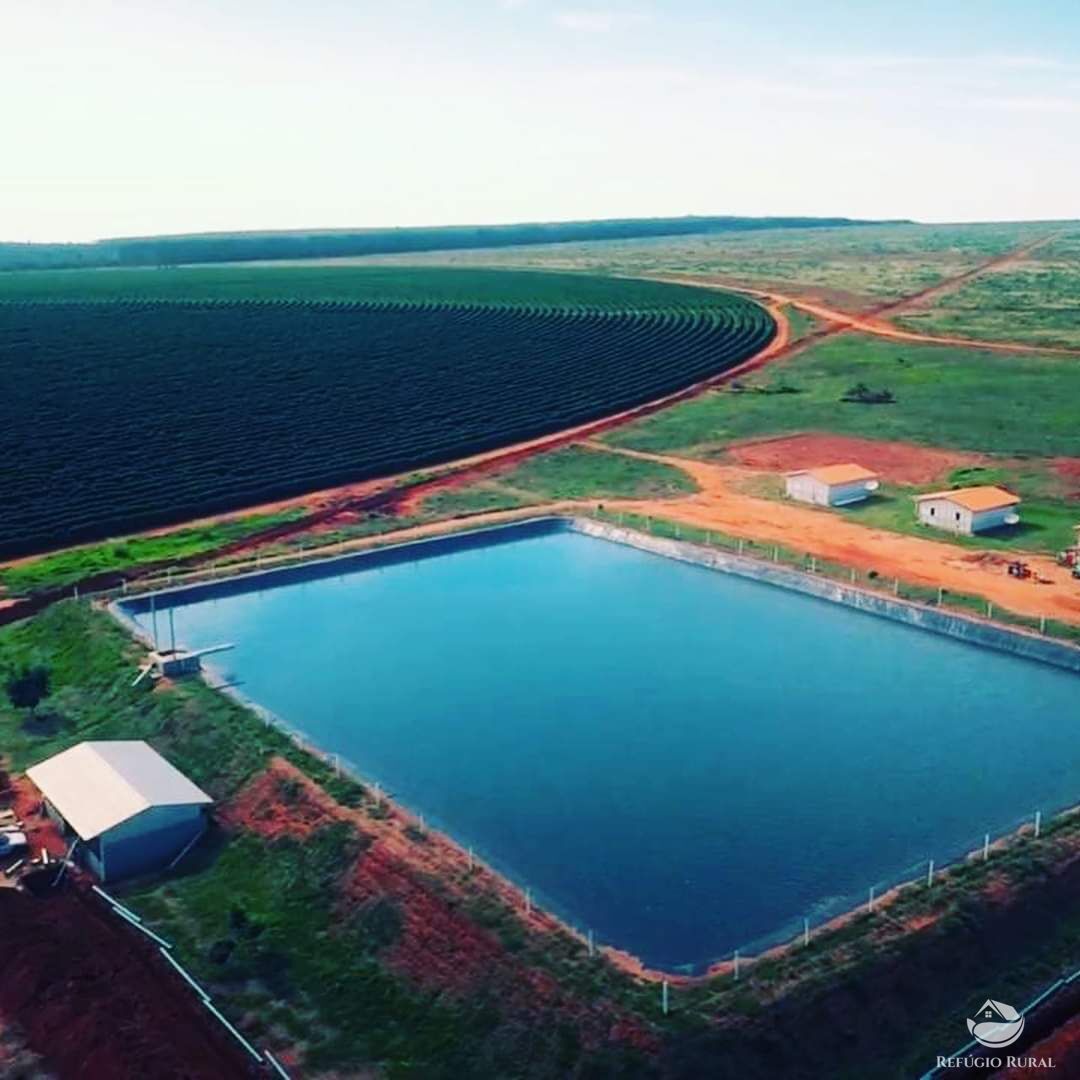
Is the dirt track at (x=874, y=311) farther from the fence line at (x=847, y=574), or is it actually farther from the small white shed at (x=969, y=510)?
the fence line at (x=847, y=574)

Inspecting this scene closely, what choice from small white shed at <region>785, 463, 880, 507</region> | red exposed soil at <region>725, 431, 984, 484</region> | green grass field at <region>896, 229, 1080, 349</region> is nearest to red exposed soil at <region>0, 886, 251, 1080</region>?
small white shed at <region>785, 463, 880, 507</region>

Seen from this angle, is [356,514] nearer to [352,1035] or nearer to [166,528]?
[166,528]

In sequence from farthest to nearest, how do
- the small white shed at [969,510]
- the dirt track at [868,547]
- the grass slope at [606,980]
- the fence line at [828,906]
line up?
the small white shed at [969,510] < the dirt track at [868,547] < the fence line at [828,906] < the grass slope at [606,980]

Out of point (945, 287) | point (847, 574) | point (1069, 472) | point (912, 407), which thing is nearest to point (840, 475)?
point (847, 574)

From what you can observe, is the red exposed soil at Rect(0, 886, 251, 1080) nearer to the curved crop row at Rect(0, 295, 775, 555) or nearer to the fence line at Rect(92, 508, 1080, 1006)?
the fence line at Rect(92, 508, 1080, 1006)

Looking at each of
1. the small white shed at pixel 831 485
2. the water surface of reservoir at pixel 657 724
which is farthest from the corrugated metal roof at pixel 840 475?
the water surface of reservoir at pixel 657 724

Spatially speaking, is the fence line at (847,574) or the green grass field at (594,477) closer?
the fence line at (847,574)
